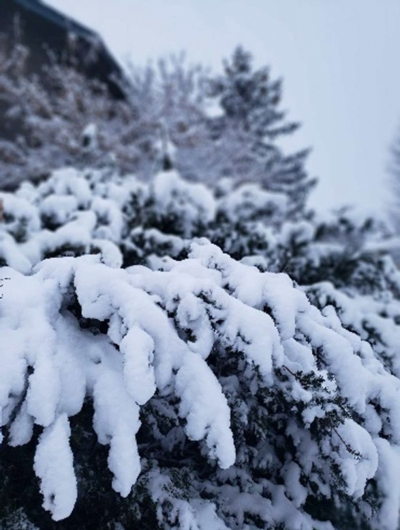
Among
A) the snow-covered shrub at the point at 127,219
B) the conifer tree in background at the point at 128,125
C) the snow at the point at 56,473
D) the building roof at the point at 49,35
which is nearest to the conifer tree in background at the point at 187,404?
the snow at the point at 56,473

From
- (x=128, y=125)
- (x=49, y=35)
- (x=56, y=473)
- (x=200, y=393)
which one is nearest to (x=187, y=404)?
(x=200, y=393)

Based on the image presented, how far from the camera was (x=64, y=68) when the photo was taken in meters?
10.5

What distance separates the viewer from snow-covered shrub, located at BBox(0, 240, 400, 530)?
1.26 metres

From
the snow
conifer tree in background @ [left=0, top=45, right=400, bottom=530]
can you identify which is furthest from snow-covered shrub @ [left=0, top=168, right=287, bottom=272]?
the snow

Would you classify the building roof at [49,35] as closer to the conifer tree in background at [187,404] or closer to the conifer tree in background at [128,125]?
the conifer tree in background at [128,125]

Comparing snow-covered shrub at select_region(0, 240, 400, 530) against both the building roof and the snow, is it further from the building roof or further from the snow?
the building roof

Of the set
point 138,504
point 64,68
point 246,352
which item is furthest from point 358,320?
point 64,68

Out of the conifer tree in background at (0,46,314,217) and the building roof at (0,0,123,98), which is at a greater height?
the building roof at (0,0,123,98)

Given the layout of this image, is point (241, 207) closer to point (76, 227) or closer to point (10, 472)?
point (76, 227)

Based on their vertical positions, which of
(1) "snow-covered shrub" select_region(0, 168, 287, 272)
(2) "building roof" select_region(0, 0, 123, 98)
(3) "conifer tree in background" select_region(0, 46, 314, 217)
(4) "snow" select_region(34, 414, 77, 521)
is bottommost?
(4) "snow" select_region(34, 414, 77, 521)

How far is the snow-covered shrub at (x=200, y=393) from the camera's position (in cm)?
126

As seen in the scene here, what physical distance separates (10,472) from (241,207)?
341cm

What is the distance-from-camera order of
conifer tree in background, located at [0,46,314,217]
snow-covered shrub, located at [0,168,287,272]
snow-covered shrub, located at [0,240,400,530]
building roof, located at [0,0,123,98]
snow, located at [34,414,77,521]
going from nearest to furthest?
1. snow, located at [34,414,77,521]
2. snow-covered shrub, located at [0,240,400,530]
3. snow-covered shrub, located at [0,168,287,272]
4. conifer tree in background, located at [0,46,314,217]
5. building roof, located at [0,0,123,98]

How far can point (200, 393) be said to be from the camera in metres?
1.31
